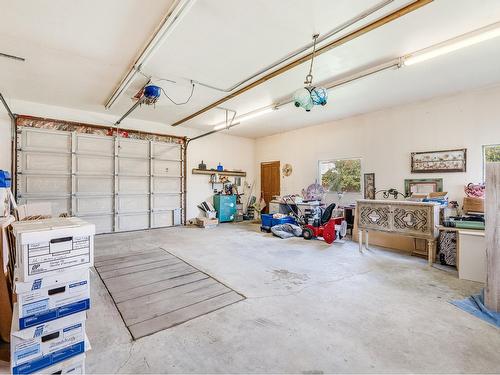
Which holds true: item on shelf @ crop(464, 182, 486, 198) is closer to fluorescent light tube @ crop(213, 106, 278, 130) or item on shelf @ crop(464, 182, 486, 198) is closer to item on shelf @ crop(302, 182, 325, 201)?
item on shelf @ crop(302, 182, 325, 201)

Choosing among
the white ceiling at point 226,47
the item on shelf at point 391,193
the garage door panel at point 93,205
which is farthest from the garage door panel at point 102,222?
the item on shelf at point 391,193

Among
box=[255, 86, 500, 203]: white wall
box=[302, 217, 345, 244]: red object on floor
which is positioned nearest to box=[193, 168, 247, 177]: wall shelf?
box=[255, 86, 500, 203]: white wall

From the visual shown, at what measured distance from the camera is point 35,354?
4.62ft

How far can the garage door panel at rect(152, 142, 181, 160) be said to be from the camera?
286 inches

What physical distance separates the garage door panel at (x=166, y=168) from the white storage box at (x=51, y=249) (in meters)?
5.96

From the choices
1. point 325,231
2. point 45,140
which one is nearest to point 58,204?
point 45,140

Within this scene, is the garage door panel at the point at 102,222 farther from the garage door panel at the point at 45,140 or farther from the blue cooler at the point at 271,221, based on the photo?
the blue cooler at the point at 271,221

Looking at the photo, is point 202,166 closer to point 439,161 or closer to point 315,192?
point 315,192

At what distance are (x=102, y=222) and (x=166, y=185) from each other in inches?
81.2

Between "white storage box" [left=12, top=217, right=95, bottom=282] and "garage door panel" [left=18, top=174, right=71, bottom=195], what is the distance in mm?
5376

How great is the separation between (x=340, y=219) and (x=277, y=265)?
107 inches

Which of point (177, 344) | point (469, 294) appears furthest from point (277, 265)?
point (469, 294)

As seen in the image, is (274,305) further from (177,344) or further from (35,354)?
(35,354)

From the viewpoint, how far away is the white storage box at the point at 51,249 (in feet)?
4.52
